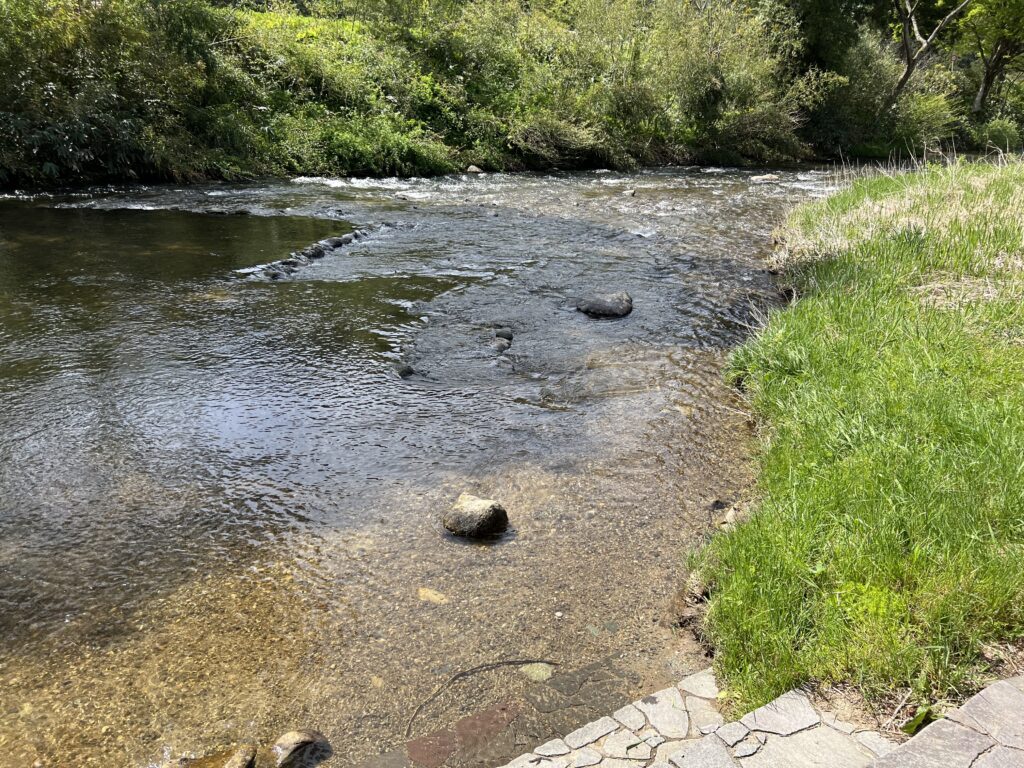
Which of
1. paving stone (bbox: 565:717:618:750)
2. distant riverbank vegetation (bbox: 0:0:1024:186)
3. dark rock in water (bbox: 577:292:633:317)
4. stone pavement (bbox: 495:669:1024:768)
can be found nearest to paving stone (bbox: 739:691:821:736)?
stone pavement (bbox: 495:669:1024:768)

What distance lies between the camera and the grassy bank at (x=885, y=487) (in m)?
2.70

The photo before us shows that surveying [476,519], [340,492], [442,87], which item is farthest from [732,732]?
[442,87]

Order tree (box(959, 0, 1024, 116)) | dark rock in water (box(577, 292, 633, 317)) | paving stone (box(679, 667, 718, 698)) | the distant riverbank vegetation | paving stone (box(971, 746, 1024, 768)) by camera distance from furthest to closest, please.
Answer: tree (box(959, 0, 1024, 116))
the distant riverbank vegetation
dark rock in water (box(577, 292, 633, 317))
paving stone (box(679, 667, 718, 698))
paving stone (box(971, 746, 1024, 768))

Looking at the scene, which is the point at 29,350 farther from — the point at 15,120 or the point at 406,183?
the point at 406,183

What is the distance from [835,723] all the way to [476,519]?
2120 mm

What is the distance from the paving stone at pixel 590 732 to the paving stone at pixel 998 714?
1134mm

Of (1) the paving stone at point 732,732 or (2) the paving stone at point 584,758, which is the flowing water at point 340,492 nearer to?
(2) the paving stone at point 584,758

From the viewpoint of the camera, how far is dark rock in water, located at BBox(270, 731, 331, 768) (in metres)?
2.62

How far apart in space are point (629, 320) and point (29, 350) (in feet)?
19.6

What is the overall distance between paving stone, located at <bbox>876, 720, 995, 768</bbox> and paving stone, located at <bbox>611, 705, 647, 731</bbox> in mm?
843

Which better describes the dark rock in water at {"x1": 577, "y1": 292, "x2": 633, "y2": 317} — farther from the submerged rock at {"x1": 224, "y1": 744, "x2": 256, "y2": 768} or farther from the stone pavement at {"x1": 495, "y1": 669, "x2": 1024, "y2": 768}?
the submerged rock at {"x1": 224, "y1": 744, "x2": 256, "y2": 768}

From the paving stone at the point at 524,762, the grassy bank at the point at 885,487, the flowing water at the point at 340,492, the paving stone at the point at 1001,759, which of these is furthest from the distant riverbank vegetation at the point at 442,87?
the paving stone at the point at 1001,759

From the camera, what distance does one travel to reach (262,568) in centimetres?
370

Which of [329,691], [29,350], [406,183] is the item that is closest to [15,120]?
[406,183]
